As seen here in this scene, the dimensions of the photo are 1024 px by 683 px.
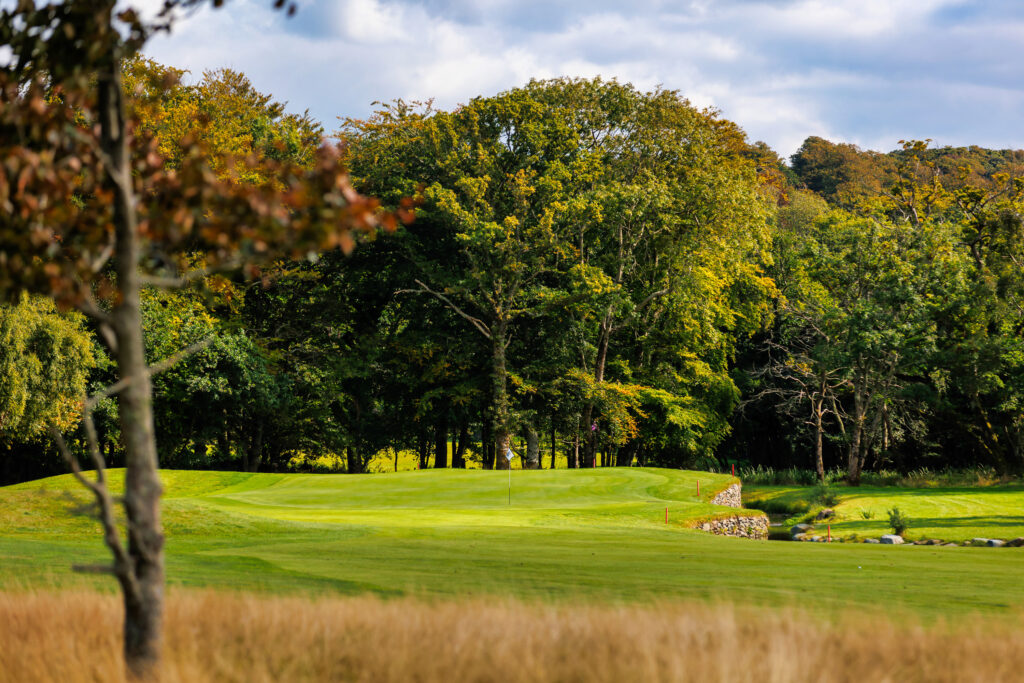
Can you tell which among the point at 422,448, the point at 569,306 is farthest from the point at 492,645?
the point at 422,448

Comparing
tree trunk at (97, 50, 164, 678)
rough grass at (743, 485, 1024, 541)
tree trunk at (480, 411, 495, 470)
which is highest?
tree trunk at (97, 50, 164, 678)

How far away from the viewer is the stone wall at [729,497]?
97.6 feet

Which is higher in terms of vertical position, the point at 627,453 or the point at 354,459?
the point at 627,453

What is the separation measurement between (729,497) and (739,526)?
660 cm

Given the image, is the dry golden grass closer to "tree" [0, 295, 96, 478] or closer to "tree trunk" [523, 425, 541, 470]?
"tree" [0, 295, 96, 478]

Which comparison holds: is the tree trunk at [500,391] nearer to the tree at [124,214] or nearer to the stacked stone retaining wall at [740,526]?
the stacked stone retaining wall at [740,526]

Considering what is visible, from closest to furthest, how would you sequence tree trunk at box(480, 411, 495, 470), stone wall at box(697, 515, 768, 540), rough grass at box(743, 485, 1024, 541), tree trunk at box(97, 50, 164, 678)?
tree trunk at box(97, 50, 164, 678), stone wall at box(697, 515, 768, 540), rough grass at box(743, 485, 1024, 541), tree trunk at box(480, 411, 495, 470)

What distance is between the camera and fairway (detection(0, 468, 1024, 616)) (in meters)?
9.34

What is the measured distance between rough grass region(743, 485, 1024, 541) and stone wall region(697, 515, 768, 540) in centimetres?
214

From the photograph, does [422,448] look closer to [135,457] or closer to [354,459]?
[354,459]

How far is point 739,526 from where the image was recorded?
2430 centimetres

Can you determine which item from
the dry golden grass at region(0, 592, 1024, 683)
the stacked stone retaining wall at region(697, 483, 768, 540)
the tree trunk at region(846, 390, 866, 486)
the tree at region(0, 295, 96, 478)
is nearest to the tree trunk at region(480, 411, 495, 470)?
the tree trunk at region(846, 390, 866, 486)

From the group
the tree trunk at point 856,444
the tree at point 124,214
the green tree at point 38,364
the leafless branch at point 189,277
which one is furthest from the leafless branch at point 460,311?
the leafless branch at point 189,277

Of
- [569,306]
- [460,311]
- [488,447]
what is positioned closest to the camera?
[460,311]
